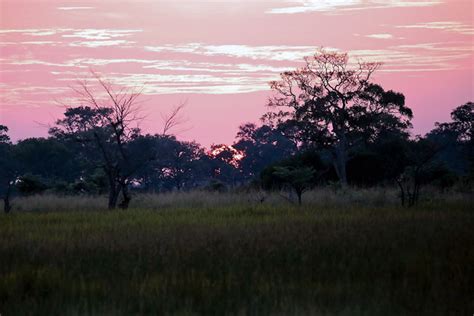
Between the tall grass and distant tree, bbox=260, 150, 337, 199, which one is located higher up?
distant tree, bbox=260, 150, 337, 199

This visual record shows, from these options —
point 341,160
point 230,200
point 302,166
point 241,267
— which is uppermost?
point 341,160

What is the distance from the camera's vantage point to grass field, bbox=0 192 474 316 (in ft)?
28.8

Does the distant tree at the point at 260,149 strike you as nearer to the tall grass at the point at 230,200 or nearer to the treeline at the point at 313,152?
the treeline at the point at 313,152

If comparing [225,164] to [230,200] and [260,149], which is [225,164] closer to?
[260,149]

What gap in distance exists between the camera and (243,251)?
1311 centimetres

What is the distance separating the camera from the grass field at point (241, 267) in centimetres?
877

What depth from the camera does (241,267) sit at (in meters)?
11.5

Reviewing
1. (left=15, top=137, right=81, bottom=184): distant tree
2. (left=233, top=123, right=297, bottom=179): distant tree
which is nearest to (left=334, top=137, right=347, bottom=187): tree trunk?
(left=15, top=137, right=81, bottom=184): distant tree

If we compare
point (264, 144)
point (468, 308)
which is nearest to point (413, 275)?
point (468, 308)

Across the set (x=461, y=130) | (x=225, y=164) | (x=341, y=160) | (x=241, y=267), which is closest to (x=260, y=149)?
(x=225, y=164)

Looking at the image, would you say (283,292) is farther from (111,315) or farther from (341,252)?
(341,252)

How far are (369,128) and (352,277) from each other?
42.1 m

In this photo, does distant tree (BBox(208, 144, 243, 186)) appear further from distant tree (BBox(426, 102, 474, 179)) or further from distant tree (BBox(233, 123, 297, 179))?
distant tree (BBox(426, 102, 474, 179))

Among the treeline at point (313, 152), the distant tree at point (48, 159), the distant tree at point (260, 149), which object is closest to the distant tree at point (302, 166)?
the treeline at point (313, 152)
